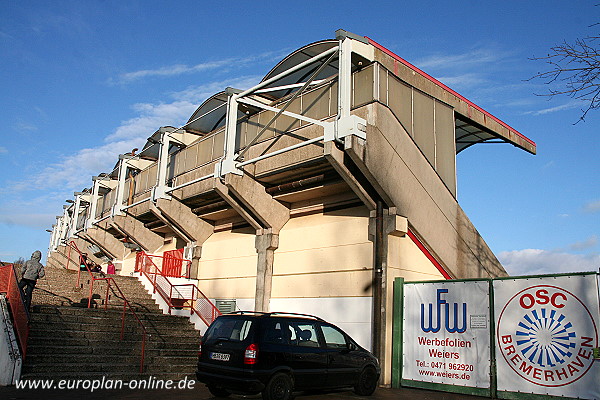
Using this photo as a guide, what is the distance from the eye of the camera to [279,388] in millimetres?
8906

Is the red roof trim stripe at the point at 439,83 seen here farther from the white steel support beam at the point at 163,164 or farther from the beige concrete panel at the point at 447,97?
the white steel support beam at the point at 163,164

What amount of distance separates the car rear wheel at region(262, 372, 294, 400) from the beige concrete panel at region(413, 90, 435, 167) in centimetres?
854

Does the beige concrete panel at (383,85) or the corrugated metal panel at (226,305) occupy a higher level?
the beige concrete panel at (383,85)

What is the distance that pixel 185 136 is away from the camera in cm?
2238

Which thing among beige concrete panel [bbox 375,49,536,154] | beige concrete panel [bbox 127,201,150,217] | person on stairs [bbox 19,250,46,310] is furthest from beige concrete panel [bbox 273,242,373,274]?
beige concrete panel [bbox 127,201,150,217]

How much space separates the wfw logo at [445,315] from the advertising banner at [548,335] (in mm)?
812

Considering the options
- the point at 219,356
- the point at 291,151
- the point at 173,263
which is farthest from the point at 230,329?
the point at 173,263

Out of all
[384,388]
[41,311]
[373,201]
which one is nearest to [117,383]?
[41,311]

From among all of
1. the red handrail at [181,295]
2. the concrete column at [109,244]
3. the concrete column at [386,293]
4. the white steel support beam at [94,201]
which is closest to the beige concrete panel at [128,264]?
the concrete column at [109,244]

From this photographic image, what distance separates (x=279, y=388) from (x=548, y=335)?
16.9 feet

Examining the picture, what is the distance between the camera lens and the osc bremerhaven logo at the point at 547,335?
9.46 m

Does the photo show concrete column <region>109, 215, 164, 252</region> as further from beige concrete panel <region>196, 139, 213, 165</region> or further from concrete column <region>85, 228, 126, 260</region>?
beige concrete panel <region>196, 139, 213, 165</region>

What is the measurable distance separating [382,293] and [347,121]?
4290 mm

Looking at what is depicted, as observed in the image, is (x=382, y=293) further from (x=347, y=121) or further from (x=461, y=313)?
(x=347, y=121)
